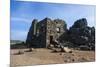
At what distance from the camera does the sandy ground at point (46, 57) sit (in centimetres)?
254

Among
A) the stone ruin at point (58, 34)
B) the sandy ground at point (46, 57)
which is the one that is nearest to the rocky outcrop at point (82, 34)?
the stone ruin at point (58, 34)

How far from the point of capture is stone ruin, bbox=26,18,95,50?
2.64 m

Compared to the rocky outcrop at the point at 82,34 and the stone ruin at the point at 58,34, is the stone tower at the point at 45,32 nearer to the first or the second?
the stone ruin at the point at 58,34

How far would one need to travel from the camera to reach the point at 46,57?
8.79 ft

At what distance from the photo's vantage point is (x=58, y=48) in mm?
2742

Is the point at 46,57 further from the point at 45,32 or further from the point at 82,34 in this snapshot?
the point at 82,34

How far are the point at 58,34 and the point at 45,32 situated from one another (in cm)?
17

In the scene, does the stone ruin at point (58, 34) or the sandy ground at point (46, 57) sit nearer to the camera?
the sandy ground at point (46, 57)

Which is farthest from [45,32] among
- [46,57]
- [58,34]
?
[46,57]

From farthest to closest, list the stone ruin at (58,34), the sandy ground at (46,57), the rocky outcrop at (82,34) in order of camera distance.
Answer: the rocky outcrop at (82,34) < the stone ruin at (58,34) < the sandy ground at (46,57)

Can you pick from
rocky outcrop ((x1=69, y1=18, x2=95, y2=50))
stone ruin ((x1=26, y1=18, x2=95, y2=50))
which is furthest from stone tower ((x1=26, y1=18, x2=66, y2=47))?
rocky outcrop ((x1=69, y1=18, x2=95, y2=50))

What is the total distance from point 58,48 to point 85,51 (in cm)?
39
